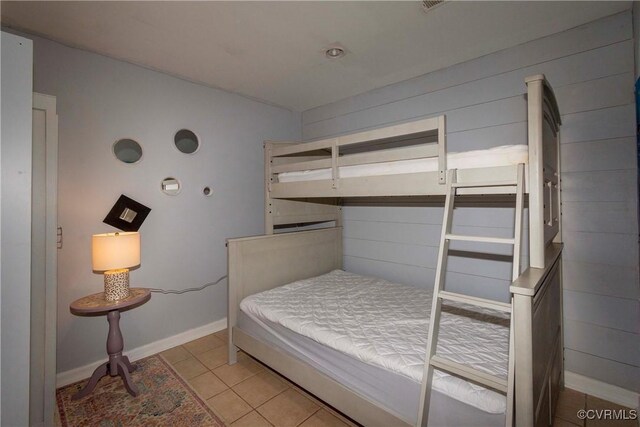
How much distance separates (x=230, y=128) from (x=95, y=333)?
2125mm

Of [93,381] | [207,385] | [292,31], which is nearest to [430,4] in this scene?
[292,31]

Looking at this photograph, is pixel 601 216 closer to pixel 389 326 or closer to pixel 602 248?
pixel 602 248

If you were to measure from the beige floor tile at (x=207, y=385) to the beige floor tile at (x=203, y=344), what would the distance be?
0.40 m

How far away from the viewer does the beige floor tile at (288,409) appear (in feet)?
5.90

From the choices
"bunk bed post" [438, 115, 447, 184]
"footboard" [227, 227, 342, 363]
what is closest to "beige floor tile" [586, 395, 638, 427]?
"bunk bed post" [438, 115, 447, 184]

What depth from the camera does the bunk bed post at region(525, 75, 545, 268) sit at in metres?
1.29

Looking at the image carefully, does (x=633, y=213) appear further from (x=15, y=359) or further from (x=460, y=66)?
(x=15, y=359)

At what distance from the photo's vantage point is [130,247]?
6.86 feet

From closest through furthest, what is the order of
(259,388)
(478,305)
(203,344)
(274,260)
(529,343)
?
(529,343) → (478,305) → (259,388) → (274,260) → (203,344)

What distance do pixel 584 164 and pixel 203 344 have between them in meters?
3.31

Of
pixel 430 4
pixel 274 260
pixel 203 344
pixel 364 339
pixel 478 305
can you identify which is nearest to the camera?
pixel 478 305

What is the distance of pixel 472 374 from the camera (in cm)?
119

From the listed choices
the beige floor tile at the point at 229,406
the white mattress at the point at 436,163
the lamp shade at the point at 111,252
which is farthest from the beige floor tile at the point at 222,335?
the white mattress at the point at 436,163

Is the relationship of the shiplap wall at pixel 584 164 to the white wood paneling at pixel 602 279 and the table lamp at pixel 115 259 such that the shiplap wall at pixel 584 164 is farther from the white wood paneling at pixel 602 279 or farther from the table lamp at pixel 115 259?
the table lamp at pixel 115 259
